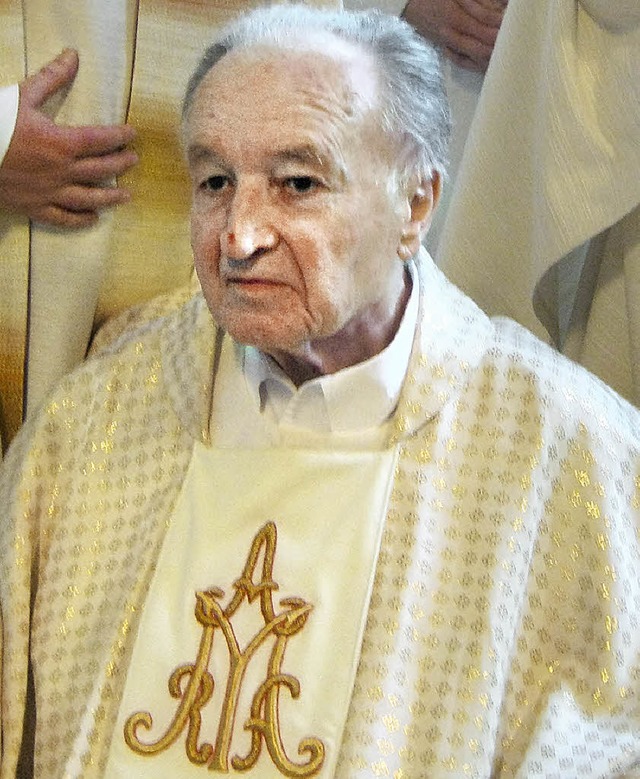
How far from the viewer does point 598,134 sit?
1.57 m

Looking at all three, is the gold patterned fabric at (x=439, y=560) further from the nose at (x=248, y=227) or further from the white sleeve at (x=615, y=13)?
the white sleeve at (x=615, y=13)

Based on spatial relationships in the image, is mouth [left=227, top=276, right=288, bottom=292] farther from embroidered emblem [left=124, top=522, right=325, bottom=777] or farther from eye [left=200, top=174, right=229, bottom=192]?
embroidered emblem [left=124, top=522, right=325, bottom=777]

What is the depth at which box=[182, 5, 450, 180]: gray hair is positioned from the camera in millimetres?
1308

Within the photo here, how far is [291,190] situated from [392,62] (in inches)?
7.8

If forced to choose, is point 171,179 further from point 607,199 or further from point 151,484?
point 607,199

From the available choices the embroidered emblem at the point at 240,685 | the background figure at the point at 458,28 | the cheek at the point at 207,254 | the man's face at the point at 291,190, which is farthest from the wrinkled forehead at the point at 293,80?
the background figure at the point at 458,28

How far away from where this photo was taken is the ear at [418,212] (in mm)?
1361

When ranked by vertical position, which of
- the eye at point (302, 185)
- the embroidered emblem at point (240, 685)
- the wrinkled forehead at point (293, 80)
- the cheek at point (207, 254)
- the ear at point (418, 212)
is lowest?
the embroidered emblem at point (240, 685)

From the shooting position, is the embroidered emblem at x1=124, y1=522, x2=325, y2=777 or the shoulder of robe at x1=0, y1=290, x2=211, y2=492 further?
the shoulder of robe at x1=0, y1=290, x2=211, y2=492

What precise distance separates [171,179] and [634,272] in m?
0.68

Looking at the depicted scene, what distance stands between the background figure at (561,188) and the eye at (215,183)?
1.67ft

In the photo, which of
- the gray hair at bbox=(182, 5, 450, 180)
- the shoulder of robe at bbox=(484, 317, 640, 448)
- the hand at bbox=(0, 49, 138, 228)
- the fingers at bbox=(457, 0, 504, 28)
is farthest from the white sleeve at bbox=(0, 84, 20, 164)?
the fingers at bbox=(457, 0, 504, 28)

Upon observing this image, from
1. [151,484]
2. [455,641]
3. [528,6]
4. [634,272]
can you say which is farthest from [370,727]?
[528,6]

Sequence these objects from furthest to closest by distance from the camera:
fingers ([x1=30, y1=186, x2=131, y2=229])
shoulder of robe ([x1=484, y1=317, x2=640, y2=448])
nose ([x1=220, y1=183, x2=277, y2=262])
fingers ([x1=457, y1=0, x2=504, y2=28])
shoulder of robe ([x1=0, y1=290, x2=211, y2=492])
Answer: fingers ([x1=457, y1=0, x2=504, y2=28]) < fingers ([x1=30, y1=186, x2=131, y2=229]) < shoulder of robe ([x1=0, y1=290, x2=211, y2=492]) < shoulder of robe ([x1=484, y1=317, x2=640, y2=448]) < nose ([x1=220, y1=183, x2=277, y2=262])
